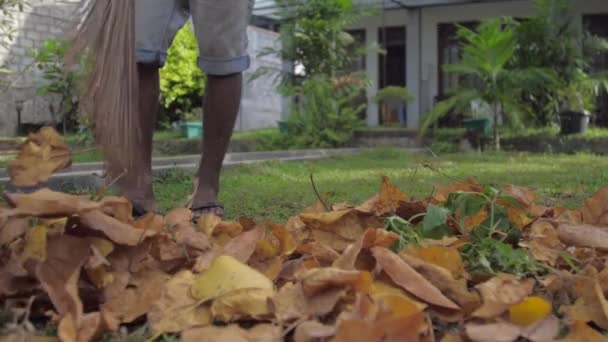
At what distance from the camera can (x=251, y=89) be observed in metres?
12.8

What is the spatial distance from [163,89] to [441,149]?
3.94 meters

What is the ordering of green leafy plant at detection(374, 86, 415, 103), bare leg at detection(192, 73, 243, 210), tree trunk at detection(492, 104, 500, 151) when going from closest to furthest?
1. bare leg at detection(192, 73, 243, 210)
2. tree trunk at detection(492, 104, 500, 151)
3. green leafy plant at detection(374, 86, 415, 103)

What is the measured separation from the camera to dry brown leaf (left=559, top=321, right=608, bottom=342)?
857 millimetres

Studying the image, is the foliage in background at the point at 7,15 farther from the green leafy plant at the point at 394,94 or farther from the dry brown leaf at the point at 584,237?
the green leafy plant at the point at 394,94

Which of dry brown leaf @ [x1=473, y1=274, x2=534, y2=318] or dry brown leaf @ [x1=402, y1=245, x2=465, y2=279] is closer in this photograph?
dry brown leaf @ [x1=473, y1=274, x2=534, y2=318]

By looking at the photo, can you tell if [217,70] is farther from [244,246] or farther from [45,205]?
[45,205]

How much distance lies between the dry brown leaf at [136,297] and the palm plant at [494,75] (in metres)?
8.16

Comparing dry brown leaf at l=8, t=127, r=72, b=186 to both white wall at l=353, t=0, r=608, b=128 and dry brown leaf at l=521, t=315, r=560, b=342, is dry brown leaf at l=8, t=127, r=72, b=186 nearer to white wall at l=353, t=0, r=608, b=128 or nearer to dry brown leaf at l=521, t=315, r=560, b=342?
dry brown leaf at l=521, t=315, r=560, b=342

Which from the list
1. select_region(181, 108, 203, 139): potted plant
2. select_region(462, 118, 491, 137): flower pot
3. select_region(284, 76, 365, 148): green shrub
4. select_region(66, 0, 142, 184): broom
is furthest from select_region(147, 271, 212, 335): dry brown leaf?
select_region(462, 118, 491, 137): flower pot

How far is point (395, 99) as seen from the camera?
13156 millimetres

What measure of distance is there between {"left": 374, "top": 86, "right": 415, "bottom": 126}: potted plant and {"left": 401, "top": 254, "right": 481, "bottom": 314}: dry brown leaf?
466 inches

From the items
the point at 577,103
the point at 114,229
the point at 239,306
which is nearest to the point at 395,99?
the point at 577,103

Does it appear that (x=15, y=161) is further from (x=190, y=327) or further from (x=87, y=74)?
(x=87, y=74)

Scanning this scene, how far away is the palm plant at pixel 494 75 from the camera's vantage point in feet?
28.5
